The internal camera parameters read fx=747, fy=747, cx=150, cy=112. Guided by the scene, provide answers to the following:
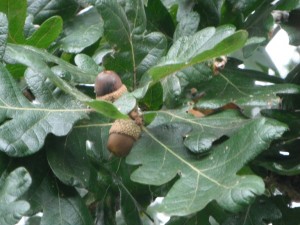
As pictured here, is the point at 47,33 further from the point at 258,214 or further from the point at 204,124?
the point at 258,214

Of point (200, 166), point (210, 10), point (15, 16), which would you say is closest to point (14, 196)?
point (200, 166)

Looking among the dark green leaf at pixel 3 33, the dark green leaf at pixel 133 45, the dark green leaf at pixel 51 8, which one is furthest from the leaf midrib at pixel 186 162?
the dark green leaf at pixel 51 8

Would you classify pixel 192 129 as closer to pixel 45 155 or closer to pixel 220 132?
pixel 220 132

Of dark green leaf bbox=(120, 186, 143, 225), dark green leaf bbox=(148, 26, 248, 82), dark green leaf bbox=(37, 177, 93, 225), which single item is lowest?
dark green leaf bbox=(120, 186, 143, 225)

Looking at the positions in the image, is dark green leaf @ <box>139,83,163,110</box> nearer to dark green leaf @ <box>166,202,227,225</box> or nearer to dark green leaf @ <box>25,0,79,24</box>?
dark green leaf @ <box>166,202,227,225</box>

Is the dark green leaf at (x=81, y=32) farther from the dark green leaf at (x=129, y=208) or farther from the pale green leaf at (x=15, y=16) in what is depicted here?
the dark green leaf at (x=129, y=208)

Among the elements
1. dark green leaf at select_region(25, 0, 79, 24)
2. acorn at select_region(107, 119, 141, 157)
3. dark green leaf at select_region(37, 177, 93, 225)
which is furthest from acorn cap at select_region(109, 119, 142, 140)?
dark green leaf at select_region(25, 0, 79, 24)
